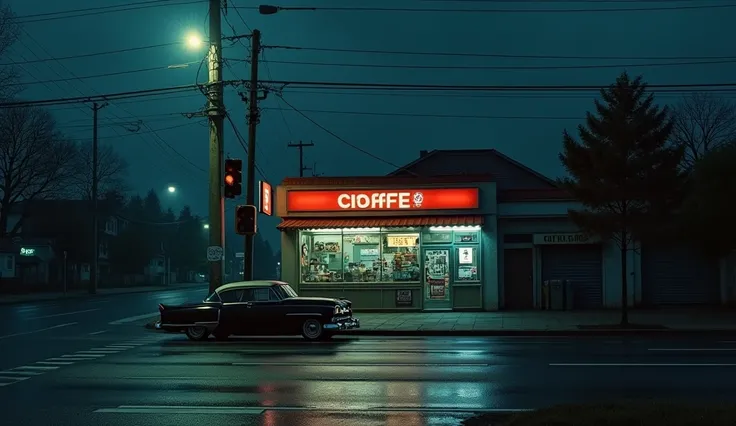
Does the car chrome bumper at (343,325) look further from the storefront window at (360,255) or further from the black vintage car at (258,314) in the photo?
the storefront window at (360,255)

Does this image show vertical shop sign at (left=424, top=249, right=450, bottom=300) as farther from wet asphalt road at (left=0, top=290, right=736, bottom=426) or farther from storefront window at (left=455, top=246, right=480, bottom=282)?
wet asphalt road at (left=0, top=290, right=736, bottom=426)

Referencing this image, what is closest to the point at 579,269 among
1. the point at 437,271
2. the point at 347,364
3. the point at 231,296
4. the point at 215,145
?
the point at 437,271

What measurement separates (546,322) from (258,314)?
894 cm

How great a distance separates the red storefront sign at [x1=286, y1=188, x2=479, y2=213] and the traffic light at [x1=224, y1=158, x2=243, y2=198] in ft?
23.5

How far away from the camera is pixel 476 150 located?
153 ft

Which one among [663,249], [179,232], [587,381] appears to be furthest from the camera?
[179,232]

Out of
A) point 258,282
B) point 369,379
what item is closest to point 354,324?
point 258,282

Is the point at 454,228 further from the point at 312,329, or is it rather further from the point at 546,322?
the point at 312,329

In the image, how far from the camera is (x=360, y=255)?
29938 mm

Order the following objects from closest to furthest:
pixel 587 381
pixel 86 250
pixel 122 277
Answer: pixel 587 381 → pixel 86 250 → pixel 122 277

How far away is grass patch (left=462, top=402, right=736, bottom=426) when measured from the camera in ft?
26.3

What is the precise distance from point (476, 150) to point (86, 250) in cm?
3959

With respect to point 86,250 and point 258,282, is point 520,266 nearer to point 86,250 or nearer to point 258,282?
point 258,282

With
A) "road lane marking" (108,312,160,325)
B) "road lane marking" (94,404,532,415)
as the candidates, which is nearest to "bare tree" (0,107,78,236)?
"road lane marking" (108,312,160,325)
